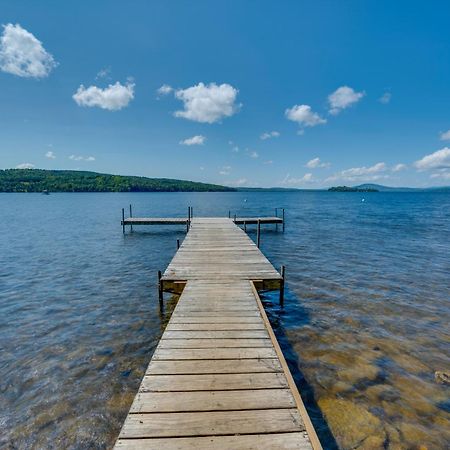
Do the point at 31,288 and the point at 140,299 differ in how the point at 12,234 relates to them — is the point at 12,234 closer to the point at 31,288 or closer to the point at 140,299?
the point at 31,288

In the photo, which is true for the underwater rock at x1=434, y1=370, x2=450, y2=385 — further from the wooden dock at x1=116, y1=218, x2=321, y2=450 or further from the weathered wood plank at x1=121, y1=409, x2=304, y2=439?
the weathered wood plank at x1=121, y1=409, x2=304, y2=439

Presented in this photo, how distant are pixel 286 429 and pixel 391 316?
797 centimetres

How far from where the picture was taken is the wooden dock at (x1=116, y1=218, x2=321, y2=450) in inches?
132

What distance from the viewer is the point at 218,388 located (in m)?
4.25

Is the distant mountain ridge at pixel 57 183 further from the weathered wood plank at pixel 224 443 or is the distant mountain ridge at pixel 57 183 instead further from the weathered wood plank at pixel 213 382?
the weathered wood plank at pixel 224 443

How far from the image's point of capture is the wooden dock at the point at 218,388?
11.0 ft

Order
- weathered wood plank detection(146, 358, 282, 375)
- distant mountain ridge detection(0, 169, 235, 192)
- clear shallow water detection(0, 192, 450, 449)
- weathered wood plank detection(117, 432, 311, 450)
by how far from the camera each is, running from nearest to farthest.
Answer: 1. weathered wood plank detection(117, 432, 311, 450)
2. weathered wood plank detection(146, 358, 282, 375)
3. clear shallow water detection(0, 192, 450, 449)
4. distant mountain ridge detection(0, 169, 235, 192)

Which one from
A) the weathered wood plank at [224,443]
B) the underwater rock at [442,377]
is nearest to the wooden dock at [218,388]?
the weathered wood plank at [224,443]

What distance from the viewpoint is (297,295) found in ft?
38.3

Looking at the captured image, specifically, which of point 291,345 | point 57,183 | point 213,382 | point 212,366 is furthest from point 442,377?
point 57,183

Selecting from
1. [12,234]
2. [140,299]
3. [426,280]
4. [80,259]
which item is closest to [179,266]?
[140,299]

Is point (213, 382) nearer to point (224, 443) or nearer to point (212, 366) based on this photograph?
point (212, 366)

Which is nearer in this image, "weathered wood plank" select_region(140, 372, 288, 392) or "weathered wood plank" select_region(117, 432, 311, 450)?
"weathered wood plank" select_region(117, 432, 311, 450)

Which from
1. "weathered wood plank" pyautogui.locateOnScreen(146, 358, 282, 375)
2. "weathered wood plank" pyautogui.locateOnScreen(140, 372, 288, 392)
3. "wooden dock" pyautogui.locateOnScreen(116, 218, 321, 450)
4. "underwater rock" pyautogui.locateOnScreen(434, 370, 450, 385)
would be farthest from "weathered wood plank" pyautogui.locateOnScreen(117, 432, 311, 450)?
"underwater rock" pyautogui.locateOnScreen(434, 370, 450, 385)
